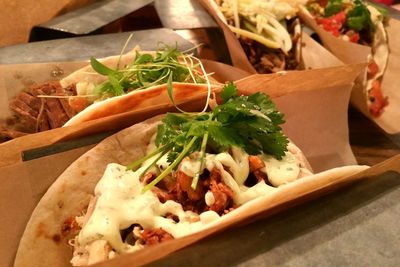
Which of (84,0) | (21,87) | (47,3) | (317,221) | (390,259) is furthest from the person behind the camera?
(84,0)

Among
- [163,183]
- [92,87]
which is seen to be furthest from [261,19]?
[163,183]

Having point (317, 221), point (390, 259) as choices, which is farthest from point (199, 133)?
point (390, 259)

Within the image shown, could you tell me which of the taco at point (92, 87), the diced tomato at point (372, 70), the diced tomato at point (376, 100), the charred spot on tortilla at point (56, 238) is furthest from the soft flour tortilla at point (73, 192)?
the diced tomato at point (372, 70)

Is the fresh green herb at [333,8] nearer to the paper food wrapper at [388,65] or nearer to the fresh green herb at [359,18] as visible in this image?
the fresh green herb at [359,18]

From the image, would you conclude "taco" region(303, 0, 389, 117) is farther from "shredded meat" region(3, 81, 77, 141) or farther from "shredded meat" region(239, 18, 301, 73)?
"shredded meat" region(3, 81, 77, 141)

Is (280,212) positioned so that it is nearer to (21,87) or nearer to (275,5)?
(21,87)

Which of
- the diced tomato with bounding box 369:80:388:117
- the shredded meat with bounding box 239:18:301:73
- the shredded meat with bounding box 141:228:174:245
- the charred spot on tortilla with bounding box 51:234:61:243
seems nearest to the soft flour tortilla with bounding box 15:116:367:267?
the charred spot on tortilla with bounding box 51:234:61:243
